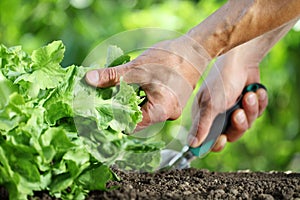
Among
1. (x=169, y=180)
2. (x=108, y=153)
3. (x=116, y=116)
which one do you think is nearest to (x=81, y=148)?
(x=108, y=153)

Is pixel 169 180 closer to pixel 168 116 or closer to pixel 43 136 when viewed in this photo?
pixel 168 116

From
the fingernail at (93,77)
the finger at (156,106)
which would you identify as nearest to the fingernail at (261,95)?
the finger at (156,106)

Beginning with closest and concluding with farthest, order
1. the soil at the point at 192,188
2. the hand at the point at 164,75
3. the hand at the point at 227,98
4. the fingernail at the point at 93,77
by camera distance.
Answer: the soil at the point at 192,188, the fingernail at the point at 93,77, the hand at the point at 164,75, the hand at the point at 227,98

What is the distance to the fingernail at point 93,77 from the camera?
4.64 feet

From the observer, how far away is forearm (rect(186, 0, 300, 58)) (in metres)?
1.71

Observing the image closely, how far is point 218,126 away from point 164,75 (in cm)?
65

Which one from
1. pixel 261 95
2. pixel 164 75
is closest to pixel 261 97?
pixel 261 95

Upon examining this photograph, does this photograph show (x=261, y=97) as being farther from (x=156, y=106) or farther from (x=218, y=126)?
(x=156, y=106)

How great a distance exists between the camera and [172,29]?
342 centimetres

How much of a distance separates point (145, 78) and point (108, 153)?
0.37 m

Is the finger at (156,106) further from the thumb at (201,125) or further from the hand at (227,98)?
the hand at (227,98)

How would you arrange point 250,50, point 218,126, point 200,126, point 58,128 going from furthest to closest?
point 250,50
point 218,126
point 200,126
point 58,128

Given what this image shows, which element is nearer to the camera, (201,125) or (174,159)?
(174,159)

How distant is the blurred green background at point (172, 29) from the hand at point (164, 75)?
5.82 feet
